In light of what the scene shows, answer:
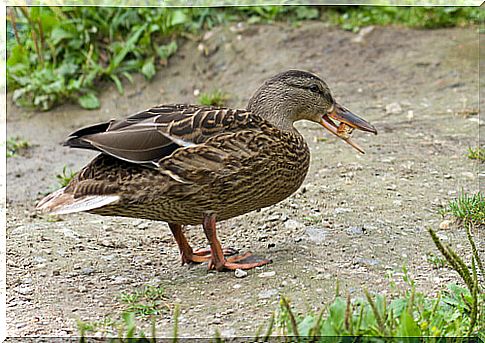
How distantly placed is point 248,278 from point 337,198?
1310 mm

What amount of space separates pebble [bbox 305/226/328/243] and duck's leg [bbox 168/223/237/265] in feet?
1.48

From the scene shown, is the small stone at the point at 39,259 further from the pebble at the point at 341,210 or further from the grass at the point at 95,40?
the grass at the point at 95,40

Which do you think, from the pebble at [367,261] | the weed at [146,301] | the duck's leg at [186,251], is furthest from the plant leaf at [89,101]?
the pebble at [367,261]

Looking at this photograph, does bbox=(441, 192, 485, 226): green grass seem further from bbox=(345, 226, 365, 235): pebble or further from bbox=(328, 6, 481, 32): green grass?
bbox=(328, 6, 481, 32): green grass

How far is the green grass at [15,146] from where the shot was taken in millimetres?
7034

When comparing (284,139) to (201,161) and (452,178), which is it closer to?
(201,161)

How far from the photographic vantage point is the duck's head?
4.45 metres

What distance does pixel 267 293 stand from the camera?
152 inches

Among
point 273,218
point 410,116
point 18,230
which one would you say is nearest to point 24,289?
point 18,230

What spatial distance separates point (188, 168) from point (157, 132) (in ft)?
0.82

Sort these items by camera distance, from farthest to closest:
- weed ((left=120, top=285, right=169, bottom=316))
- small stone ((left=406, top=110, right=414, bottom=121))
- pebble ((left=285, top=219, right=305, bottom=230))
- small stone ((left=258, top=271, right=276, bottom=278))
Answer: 1. small stone ((left=406, top=110, right=414, bottom=121))
2. pebble ((left=285, top=219, right=305, bottom=230))
3. small stone ((left=258, top=271, right=276, bottom=278))
4. weed ((left=120, top=285, right=169, bottom=316))

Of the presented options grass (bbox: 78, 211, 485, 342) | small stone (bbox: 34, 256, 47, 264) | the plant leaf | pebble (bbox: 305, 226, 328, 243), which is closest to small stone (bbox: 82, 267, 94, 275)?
small stone (bbox: 34, 256, 47, 264)

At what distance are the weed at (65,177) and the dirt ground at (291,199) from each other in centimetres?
12

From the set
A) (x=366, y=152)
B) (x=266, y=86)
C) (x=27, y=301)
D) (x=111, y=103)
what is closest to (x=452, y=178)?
(x=366, y=152)
